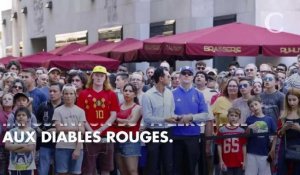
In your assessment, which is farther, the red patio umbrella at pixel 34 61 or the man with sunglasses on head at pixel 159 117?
the red patio umbrella at pixel 34 61

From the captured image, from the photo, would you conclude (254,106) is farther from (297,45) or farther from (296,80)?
(297,45)

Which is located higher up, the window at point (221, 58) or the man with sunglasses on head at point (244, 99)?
the window at point (221, 58)

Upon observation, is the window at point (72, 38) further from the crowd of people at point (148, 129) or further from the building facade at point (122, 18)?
the crowd of people at point (148, 129)

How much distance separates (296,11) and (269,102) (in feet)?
39.7

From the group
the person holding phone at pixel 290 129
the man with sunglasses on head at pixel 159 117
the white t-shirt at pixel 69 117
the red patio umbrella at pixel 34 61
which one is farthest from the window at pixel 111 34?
the person holding phone at pixel 290 129

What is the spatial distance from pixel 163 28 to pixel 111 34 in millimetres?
5284

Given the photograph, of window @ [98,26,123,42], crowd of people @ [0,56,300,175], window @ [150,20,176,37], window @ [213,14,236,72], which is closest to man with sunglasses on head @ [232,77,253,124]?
crowd of people @ [0,56,300,175]

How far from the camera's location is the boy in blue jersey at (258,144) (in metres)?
10.7

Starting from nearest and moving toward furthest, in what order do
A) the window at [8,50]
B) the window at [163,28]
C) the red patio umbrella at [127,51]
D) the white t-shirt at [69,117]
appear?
the white t-shirt at [69,117]
the red patio umbrella at [127,51]
the window at [163,28]
the window at [8,50]

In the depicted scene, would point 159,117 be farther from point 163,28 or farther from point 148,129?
point 163,28

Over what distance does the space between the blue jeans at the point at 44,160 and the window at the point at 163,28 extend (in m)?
17.3

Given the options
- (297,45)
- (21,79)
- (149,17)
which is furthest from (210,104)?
(149,17)

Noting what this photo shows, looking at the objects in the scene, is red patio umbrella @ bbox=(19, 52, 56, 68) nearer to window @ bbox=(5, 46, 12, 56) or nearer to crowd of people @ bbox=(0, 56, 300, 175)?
crowd of people @ bbox=(0, 56, 300, 175)

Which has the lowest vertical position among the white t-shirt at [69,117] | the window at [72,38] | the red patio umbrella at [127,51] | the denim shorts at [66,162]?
the denim shorts at [66,162]
